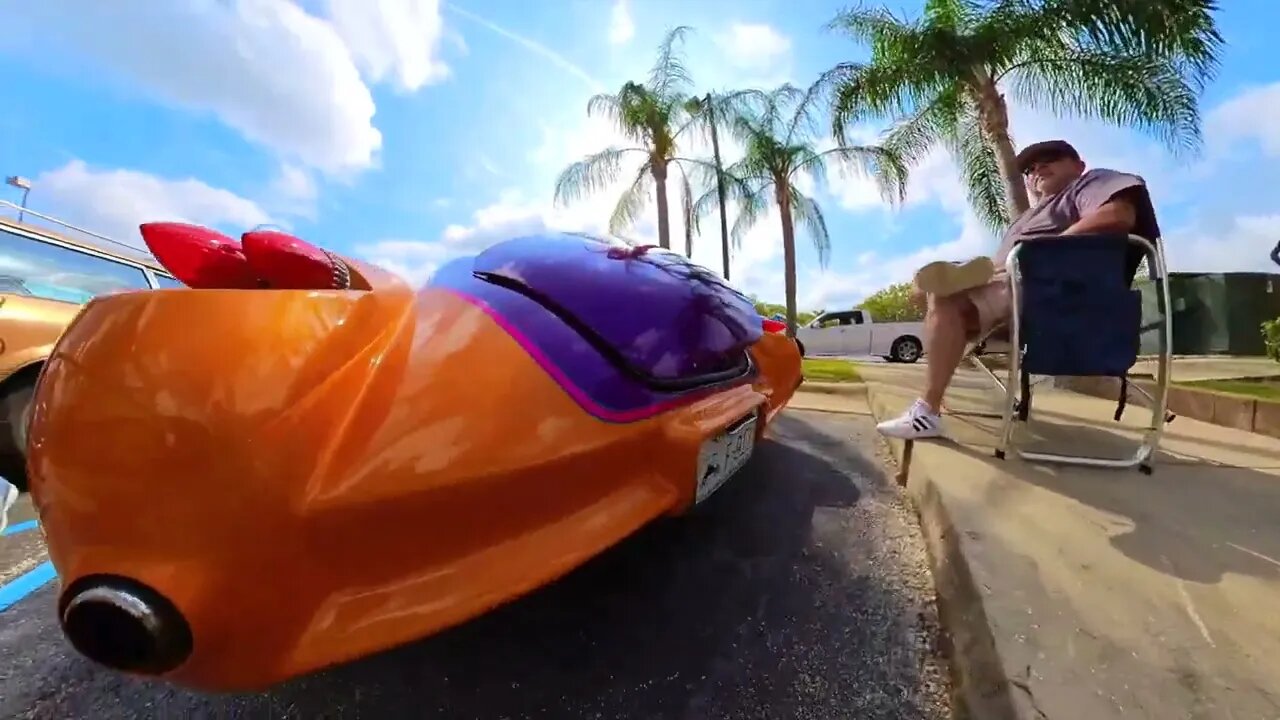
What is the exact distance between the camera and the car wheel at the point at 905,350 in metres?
15.7

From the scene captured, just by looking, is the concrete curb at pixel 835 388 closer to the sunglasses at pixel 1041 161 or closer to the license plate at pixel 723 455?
the sunglasses at pixel 1041 161

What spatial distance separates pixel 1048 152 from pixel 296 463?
2852 millimetres

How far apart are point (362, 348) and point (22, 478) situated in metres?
2.72

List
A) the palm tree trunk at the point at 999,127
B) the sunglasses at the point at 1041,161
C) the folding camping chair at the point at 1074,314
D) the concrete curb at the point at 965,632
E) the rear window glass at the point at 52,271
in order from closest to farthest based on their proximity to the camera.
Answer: the concrete curb at the point at 965,632
the folding camping chair at the point at 1074,314
the sunglasses at the point at 1041,161
the rear window glass at the point at 52,271
the palm tree trunk at the point at 999,127

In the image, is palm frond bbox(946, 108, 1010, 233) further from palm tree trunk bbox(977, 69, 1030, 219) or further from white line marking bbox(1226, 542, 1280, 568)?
white line marking bbox(1226, 542, 1280, 568)

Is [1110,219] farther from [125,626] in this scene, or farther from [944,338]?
[125,626]

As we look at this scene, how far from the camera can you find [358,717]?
101 cm

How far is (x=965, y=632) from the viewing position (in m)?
1.09

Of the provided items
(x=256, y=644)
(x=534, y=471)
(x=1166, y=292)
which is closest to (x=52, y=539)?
(x=256, y=644)

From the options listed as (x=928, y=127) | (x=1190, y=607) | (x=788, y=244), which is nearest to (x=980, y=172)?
(x=928, y=127)

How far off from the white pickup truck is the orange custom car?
15.4 meters

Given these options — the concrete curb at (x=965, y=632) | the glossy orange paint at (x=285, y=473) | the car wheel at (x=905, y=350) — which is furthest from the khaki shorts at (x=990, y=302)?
the car wheel at (x=905, y=350)

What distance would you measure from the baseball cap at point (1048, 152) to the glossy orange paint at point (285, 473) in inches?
101

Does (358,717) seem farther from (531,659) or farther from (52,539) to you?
(52,539)
